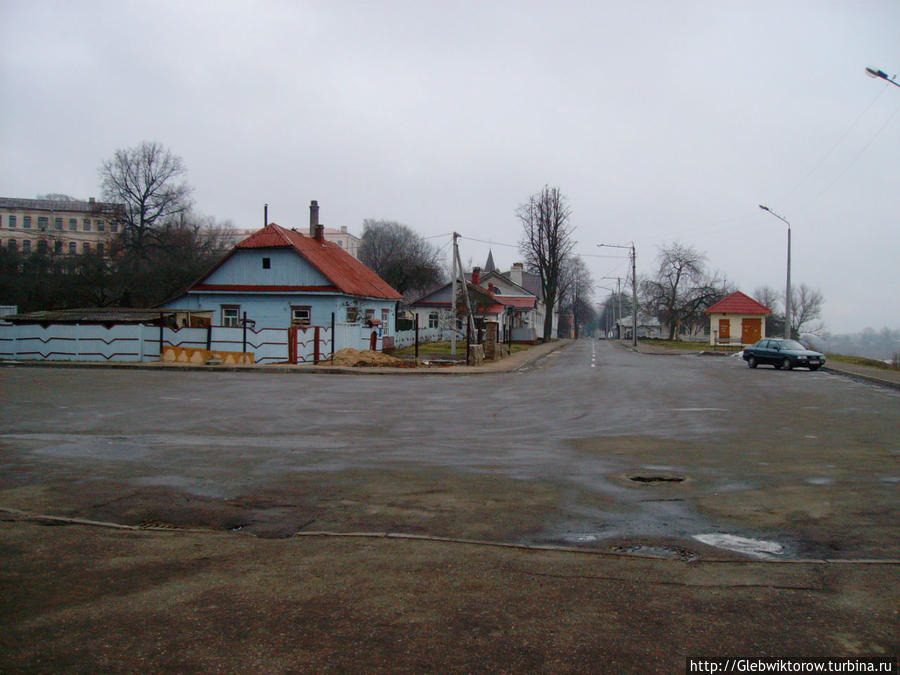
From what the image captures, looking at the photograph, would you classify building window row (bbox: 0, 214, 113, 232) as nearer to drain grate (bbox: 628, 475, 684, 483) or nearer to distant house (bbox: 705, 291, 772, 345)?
distant house (bbox: 705, 291, 772, 345)

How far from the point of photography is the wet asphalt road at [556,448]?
6.95m

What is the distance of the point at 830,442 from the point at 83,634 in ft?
37.9

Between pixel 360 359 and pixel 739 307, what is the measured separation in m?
38.3

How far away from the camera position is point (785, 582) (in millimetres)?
4992

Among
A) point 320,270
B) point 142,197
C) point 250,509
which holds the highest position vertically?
point 142,197

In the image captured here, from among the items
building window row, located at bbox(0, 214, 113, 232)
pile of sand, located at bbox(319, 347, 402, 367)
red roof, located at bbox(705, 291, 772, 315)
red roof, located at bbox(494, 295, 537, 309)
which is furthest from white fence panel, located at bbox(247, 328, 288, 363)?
building window row, located at bbox(0, 214, 113, 232)

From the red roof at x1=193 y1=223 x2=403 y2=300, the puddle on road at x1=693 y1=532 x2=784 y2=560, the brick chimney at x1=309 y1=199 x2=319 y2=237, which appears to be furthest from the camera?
the brick chimney at x1=309 y1=199 x2=319 y2=237

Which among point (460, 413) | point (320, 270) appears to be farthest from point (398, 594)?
point (320, 270)

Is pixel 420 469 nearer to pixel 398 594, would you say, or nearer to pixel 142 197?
pixel 398 594

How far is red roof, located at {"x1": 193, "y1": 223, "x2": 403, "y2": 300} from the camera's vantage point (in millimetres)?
38656

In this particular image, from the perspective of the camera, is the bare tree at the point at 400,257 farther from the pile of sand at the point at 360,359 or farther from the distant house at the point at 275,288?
the pile of sand at the point at 360,359

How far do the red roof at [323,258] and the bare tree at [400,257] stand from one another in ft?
82.9

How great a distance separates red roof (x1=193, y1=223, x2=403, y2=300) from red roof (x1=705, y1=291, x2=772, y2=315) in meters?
28.1

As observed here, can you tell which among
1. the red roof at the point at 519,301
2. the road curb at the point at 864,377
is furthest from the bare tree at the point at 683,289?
the road curb at the point at 864,377
